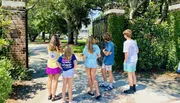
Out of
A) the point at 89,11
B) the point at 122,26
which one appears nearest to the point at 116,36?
the point at 122,26

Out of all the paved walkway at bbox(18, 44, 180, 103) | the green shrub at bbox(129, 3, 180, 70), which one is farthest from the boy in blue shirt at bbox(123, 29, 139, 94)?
the green shrub at bbox(129, 3, 180, 70)

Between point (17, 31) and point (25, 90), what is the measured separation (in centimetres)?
217

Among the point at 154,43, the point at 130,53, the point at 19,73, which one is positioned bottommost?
the point at 19,73

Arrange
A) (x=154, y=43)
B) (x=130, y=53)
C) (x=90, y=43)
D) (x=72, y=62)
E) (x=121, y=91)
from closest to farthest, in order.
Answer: (x=72, y=62), (x=90, y=43), (x=130, y=53), (x=121, y=91), (x=154, y=43)

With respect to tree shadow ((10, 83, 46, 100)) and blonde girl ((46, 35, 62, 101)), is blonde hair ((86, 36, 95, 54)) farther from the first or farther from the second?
tree shadow ((10, 83, 46, 100))

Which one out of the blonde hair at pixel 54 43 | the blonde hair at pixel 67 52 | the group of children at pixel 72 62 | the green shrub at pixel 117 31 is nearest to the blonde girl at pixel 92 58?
the group of children at pixel 72 62

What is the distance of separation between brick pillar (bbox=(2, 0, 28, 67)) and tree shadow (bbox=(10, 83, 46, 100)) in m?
1.04

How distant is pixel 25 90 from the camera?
24.9ft

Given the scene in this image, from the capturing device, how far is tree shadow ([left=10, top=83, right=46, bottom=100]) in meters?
7.08

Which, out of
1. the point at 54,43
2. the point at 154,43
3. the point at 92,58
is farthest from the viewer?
the point at 154,43

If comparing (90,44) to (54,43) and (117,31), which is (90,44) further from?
(117,31)

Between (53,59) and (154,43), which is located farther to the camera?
(154,43)

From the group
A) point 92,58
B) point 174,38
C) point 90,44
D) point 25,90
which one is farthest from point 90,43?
point 174,38

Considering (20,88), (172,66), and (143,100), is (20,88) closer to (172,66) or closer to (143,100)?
(143,100)
